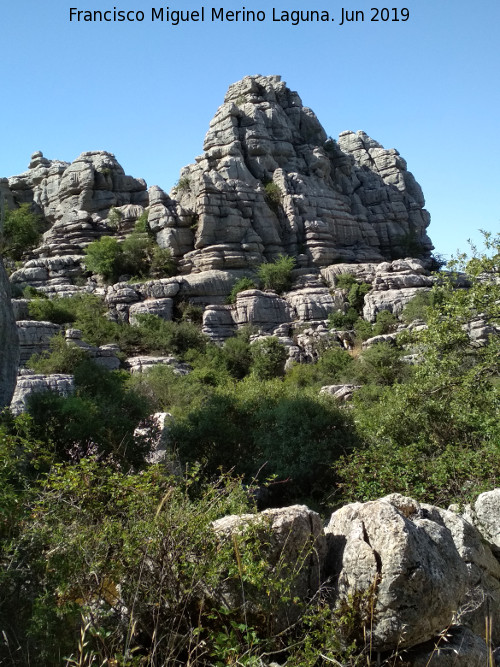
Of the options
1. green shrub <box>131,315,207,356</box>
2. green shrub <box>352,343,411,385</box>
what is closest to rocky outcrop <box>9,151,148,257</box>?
green shrub <box>131,315,207,356</box>

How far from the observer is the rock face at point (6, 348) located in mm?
12203

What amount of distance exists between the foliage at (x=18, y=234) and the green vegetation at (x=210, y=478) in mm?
15581

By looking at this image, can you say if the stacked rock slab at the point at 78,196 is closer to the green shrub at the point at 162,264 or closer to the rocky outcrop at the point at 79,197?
the rocky outcrop at the point at 79,197

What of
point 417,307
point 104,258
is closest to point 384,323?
point 417,307

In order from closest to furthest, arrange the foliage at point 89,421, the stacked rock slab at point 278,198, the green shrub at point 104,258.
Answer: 1. the foliage at point 89,421
2. the green shrub at point 104,258
3. the stacked rock slab at point 278,198

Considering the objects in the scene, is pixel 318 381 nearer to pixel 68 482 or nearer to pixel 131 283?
pixel 131 283

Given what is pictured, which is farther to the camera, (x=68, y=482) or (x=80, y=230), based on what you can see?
(x=80, y=230)

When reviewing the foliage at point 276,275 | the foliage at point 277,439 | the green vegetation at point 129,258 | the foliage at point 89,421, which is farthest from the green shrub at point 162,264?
the foliage at point 277,439

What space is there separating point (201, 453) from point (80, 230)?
33.8 m

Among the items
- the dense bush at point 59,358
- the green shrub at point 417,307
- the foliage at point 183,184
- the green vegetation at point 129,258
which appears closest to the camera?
the dense bush at point 59,358

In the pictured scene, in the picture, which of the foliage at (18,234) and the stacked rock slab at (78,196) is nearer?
the stacked rock slab at (78,196)

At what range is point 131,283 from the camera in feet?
128

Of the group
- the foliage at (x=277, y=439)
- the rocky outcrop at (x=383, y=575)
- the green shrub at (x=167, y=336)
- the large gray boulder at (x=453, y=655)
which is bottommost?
the foliage at (x=277, y=439)

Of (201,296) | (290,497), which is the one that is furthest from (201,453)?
(201,296)
